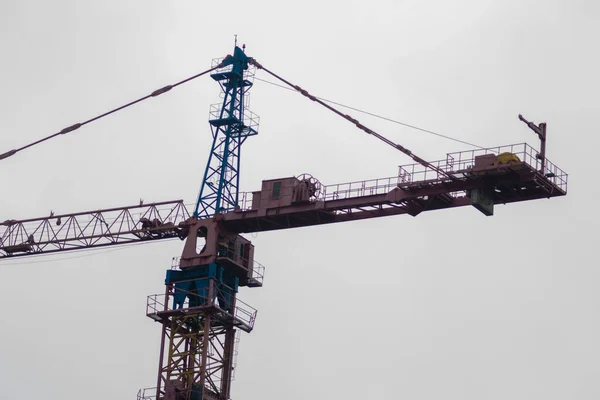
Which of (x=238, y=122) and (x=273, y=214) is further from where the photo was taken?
(x=238, y=122)

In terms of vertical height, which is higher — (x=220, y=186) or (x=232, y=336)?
(x=220, y=186)

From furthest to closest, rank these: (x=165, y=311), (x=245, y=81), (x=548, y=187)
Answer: (x=245, y=81), (x=165, y=311), (x=548, y=187)

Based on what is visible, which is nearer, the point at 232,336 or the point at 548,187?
the point at 548,187

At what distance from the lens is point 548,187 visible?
130250mm

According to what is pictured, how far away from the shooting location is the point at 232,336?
5546 inches

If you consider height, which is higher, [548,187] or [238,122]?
[238,122]

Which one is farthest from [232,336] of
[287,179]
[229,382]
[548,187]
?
[548,187]


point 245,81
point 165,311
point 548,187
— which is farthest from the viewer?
point 245,81

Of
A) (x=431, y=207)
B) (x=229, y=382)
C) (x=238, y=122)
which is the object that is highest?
(x=238, y=122)

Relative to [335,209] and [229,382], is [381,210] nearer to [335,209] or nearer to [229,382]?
[335,209]

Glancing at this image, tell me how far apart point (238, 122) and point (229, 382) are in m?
20.1

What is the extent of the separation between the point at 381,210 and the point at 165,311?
17.3 meters

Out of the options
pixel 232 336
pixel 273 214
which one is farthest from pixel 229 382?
pixel 273 214

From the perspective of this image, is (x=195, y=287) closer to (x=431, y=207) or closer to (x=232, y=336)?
(x=232, y=336)
